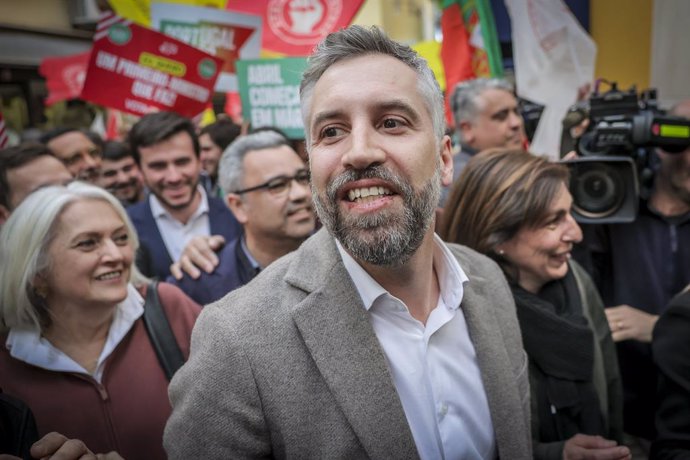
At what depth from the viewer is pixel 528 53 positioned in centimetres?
308

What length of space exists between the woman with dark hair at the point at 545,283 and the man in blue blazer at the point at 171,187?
67.6 inches

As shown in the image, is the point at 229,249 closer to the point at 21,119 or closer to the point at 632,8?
the point at 632,8

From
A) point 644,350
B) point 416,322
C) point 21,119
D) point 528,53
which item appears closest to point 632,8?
point 528,53

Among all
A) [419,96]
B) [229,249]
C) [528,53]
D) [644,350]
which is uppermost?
[528,53]

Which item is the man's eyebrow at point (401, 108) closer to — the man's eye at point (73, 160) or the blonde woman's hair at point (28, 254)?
the blonde woman's hair at point (28, 254)

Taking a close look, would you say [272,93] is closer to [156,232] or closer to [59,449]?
[156,232]

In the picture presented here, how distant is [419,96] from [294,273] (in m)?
0.51

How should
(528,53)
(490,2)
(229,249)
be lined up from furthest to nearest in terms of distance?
(490,2) < (528,53) < (229,249)

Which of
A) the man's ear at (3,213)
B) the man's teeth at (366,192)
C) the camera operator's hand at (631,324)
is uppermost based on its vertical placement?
the man's teeth at (366,192)

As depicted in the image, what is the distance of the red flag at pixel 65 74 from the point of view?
7.47 m

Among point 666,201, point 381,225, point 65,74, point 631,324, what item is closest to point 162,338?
point 381,225

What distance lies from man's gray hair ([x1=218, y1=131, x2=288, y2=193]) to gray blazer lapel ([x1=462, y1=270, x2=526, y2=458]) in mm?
1496

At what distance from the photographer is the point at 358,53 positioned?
1.34m

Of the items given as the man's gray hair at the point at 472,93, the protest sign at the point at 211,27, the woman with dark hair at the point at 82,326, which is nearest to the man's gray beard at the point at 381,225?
the woman with dark hair at the point at 82,326
